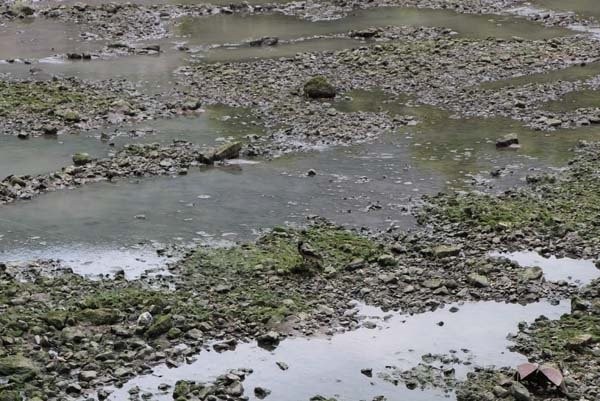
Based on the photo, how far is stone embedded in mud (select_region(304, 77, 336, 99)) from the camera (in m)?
25.2

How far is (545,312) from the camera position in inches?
508

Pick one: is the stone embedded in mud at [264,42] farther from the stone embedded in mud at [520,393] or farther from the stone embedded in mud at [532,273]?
the stone embedded in mud at [520,393]

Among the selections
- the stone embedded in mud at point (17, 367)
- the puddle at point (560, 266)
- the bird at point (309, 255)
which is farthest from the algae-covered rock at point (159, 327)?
the puddle at point (560, 266)

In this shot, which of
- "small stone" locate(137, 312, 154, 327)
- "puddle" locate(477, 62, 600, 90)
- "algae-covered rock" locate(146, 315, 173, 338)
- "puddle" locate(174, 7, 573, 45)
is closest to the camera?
"algae-covered rock" locate(146, 315, 173, 338)

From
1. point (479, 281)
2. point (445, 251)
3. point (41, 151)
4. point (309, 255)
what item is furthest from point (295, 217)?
point (41, 151)

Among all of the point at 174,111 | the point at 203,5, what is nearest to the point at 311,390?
the point at 174,111

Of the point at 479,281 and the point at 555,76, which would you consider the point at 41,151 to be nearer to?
the point at 479,281

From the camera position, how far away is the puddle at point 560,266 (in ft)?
45.8

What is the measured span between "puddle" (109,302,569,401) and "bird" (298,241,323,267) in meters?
1.98

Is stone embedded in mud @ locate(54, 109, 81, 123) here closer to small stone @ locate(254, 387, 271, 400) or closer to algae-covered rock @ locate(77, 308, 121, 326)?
algae-covered rock @ locate(77, 308, 121, 326)

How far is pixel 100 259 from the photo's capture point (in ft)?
48.9

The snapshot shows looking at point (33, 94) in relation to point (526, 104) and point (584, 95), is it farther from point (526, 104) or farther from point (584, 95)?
point (584, 95)

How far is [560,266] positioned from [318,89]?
1231 cm

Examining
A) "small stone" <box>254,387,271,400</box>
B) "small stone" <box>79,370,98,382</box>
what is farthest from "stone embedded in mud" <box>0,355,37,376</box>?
"small stone" <box>254,387,271,400</box>
